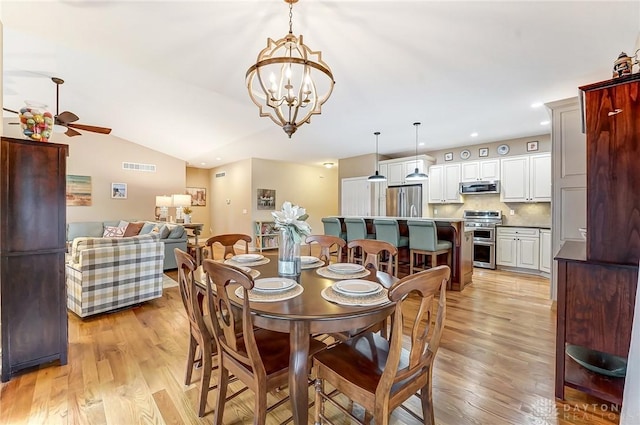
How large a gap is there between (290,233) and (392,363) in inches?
36.9

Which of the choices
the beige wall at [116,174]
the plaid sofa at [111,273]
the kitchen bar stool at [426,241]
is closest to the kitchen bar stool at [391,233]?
the kitchen bar stool at [426,241]

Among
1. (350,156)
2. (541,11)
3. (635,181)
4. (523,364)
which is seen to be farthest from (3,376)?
(350,156)

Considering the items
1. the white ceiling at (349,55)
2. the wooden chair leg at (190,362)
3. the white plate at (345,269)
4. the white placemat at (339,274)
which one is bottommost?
the wooden chair leg at (190,362)

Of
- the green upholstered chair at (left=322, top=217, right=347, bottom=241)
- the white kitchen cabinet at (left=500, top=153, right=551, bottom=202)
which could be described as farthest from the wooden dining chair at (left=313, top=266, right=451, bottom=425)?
the white kitchen cabinet at (left=500, top=153, right=551, bottom=202)

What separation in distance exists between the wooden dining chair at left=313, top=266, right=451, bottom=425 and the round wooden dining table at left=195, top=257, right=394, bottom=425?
0.38ft

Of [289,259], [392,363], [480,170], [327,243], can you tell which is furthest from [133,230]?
[480,170]

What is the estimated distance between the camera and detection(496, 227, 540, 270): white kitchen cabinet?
4.95 meters

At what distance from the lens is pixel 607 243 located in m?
1.61

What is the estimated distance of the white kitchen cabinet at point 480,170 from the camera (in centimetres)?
562

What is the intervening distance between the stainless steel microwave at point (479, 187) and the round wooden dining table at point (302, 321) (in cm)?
525

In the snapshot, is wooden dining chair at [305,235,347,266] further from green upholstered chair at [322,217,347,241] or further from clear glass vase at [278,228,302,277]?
green upholstered chair at [322,217,347,241]

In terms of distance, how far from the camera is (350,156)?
25.0ft

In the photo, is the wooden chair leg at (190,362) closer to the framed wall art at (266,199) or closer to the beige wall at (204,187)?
the framed wall art at (266,199)

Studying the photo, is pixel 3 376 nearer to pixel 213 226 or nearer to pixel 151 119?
pixel 151 119
